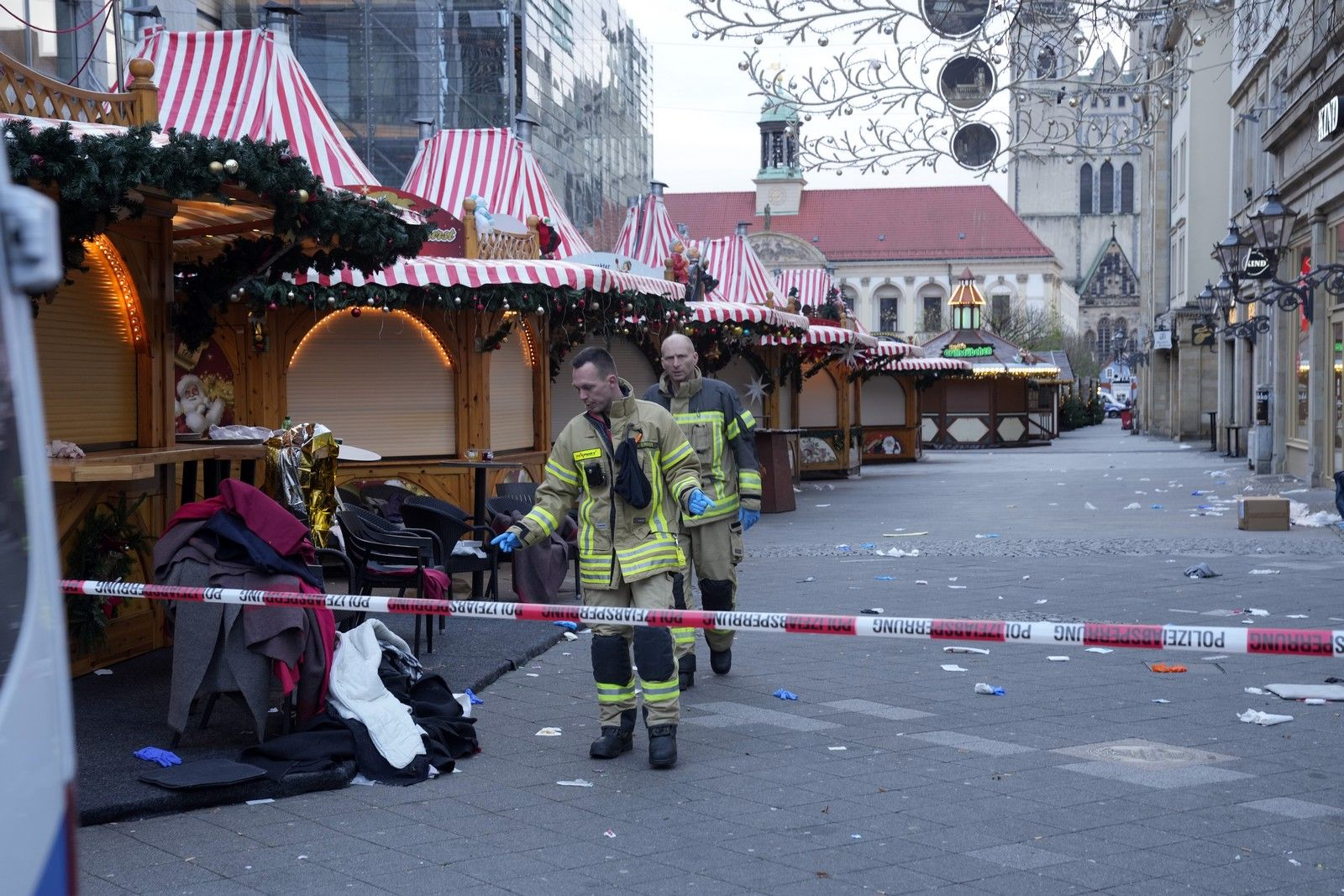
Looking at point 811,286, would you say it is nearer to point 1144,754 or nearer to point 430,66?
point 430,66

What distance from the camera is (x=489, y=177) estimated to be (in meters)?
18.7

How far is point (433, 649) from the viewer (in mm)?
8930

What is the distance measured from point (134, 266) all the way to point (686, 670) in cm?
392

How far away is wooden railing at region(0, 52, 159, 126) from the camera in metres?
6.64

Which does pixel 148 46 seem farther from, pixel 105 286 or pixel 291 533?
pixel 291 533

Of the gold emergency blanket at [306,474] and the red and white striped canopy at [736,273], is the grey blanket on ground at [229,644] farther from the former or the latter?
the red and white striped canopy at [736,273]

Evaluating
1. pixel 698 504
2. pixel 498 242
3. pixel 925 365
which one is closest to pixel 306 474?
pixel 698 504

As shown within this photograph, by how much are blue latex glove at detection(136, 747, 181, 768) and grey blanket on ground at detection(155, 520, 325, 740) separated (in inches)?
4.7

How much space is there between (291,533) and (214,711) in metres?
1.20

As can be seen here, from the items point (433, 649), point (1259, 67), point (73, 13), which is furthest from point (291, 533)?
point (1259, 67)

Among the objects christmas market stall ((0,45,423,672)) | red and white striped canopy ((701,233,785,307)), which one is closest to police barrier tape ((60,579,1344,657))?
christmas market stall ((0,45,423,672))

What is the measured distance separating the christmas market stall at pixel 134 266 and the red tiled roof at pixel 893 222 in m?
96.5

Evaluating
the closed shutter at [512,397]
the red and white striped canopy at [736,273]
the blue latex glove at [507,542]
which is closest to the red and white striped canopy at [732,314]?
the closed shutter at [512,397]

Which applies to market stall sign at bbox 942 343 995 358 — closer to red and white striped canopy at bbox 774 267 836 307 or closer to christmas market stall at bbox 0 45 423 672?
red and white striped canopy at bbox 774 267 836 307
